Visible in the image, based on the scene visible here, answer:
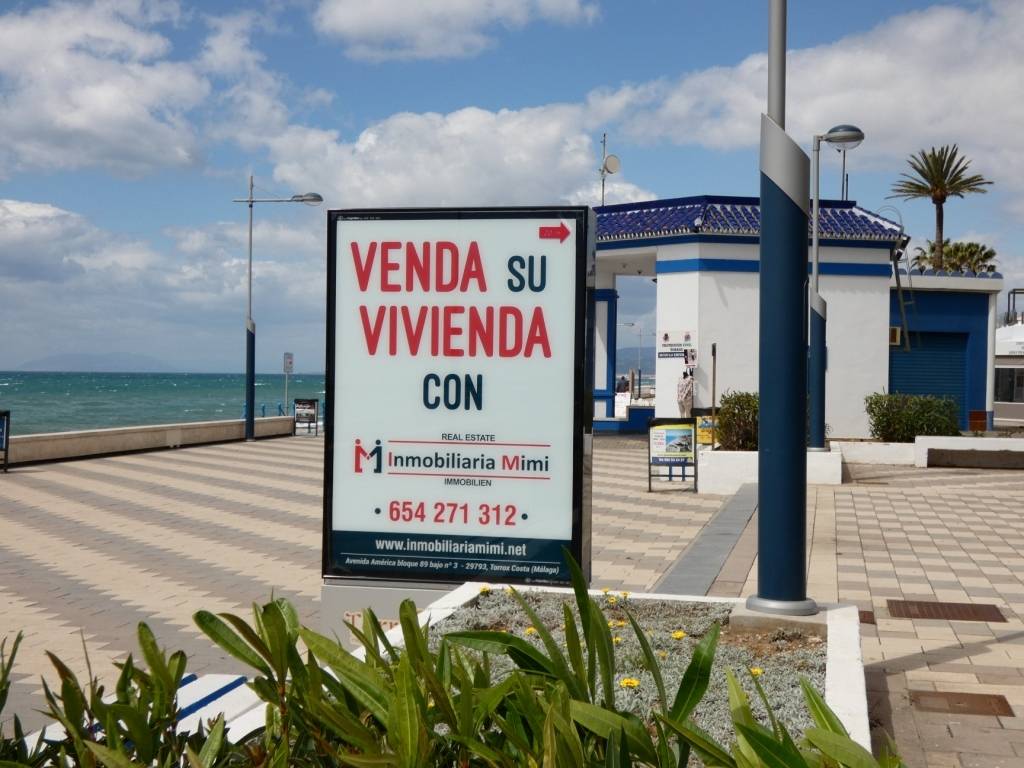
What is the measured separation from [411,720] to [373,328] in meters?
4.76

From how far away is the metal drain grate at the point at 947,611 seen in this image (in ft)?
25.4

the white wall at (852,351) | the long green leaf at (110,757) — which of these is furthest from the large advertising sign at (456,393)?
the white wall at (852,351)

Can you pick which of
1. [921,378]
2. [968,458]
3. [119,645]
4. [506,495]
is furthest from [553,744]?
[921,378]

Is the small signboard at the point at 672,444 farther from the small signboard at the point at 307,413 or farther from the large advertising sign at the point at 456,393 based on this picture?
the small signboard at the point at 307,413

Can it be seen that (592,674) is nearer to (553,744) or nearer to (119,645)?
(553,744)

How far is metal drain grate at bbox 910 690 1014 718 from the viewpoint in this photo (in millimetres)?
5426

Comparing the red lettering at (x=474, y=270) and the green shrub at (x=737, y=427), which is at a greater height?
the red lettering at (x=474, y=270)

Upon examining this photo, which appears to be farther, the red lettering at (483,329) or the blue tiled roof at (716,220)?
the blue tiled roof at (716,220)

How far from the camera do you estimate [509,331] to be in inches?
241

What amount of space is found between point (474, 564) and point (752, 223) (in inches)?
863

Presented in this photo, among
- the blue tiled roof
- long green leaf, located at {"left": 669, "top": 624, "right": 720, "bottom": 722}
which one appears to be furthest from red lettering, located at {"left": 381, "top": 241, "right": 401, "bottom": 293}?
the blue tiled roof

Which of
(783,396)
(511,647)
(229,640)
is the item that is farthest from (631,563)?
(229,640)

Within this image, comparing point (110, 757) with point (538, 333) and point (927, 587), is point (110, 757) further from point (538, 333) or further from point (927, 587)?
point (927, 587)

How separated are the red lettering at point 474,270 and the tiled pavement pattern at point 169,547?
204 centimetres
